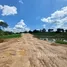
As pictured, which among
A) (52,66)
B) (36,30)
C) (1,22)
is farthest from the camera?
(36,30)

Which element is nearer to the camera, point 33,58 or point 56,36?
point 33,58

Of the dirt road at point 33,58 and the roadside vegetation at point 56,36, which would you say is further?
the roadside vegetation at point 56,36

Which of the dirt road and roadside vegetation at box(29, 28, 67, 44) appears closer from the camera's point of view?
the dirt road

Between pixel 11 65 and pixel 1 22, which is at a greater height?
pixel 1 22

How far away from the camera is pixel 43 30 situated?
15338 cm

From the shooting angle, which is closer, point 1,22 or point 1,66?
point 1,66

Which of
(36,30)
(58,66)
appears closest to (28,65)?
(58,66)

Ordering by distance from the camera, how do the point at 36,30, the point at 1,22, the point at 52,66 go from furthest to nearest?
the point at 36,30, the point at 1,22, the point at 52,66

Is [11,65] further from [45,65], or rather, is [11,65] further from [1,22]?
[1,22]

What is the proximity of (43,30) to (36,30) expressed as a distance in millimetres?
8325

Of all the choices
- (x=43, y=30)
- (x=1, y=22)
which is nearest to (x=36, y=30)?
(x=43, y=30)

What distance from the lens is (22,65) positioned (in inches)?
423

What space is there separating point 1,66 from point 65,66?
12.6ft

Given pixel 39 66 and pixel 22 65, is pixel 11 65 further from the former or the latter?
pixel 39 66
